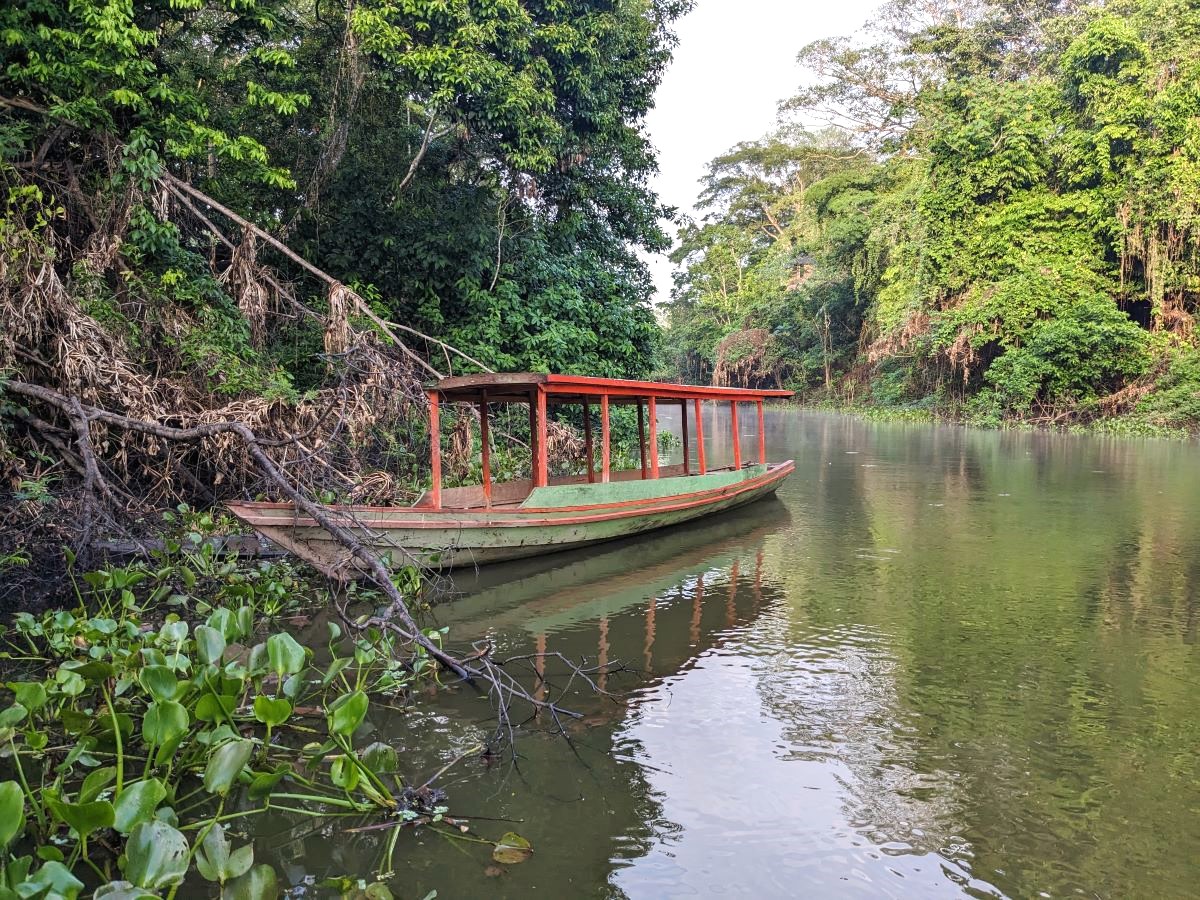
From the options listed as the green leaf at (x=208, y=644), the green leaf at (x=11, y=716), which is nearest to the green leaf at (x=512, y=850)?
the green leaf at (x=208, y=644)

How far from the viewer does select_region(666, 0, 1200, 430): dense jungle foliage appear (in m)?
20.7

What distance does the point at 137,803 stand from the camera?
264cm

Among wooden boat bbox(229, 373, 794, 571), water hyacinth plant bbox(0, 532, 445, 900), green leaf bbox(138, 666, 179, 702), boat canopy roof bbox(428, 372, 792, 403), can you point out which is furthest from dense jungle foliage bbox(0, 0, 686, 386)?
green leaf bbox(138, 666, 179, 702)

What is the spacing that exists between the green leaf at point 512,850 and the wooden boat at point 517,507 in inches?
127

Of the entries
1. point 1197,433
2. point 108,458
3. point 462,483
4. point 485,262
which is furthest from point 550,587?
point 1197,433

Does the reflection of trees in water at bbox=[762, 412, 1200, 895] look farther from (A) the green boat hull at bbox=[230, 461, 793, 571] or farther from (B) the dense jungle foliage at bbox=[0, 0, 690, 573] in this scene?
(B) the dense jungle foliage at bbox=[0, 0, 690, 573]

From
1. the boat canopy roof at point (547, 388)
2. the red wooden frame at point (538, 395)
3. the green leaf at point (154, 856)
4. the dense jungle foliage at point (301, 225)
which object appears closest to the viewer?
the green leaf at point (154, 856)

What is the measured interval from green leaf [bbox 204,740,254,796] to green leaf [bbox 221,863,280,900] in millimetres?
305

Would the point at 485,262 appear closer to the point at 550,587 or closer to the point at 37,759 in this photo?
the point at 550,587

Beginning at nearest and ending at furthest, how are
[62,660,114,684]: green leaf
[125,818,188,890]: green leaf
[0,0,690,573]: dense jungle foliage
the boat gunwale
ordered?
[125,818,188,890]: green leaf < [62,660,114,684]: green leaf < the boat gunwale < [0,0,690,573]: dense jungle foliage

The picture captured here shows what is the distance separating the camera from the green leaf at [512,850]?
3261 millimetres

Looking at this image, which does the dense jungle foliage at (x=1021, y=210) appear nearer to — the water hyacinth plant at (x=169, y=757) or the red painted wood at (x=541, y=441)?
the red painted wood at (x=541, y=441)

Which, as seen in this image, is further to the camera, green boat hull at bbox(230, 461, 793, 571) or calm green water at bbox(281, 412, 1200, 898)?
green boat hull at bbox(230, 461, 793, 571)

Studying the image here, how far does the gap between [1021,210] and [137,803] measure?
25469mm
